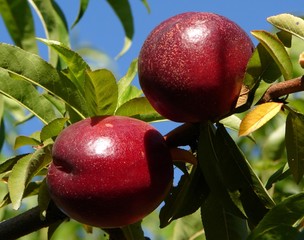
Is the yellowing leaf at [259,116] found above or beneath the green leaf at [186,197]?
above

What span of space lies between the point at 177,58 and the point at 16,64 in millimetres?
326

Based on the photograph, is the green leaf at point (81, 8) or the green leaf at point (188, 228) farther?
the green leaf at point (81, 8)

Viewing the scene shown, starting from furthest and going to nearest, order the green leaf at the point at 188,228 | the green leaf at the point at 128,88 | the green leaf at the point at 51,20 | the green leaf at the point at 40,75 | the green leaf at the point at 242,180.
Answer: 1. the green leaf at the point at 51,20
2. the green leaf at the point at 188,228
3. the green leaf at the point at 128,88
4. the green leaf at the point at 40,75
5. the green leaf at the point at 242,180

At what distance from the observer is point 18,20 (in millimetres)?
2508

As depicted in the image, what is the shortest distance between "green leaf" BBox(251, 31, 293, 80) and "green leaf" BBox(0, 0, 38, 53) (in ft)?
3.91

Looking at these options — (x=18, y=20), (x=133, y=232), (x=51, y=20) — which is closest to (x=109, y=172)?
(x=133, y=232)

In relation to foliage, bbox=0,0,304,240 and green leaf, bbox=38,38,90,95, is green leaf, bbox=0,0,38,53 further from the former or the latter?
green leaf, bbox=38,38,90,95

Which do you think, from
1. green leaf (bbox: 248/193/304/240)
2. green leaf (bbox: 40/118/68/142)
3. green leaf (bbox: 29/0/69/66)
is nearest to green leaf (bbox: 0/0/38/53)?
green leaf (bbox: 29/0/69/66)

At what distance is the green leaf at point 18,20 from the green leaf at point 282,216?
136 centimetres

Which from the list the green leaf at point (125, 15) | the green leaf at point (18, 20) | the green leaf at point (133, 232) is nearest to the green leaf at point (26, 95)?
the green leaf at point (133, 232)

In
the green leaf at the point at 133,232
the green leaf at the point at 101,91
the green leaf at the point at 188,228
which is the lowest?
the green leaf at the point at 188,228

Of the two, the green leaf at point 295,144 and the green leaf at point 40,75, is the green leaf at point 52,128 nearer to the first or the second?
the green leaf at point 40,75

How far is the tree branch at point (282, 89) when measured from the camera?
1336mm

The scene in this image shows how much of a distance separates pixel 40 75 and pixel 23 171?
0.20m
